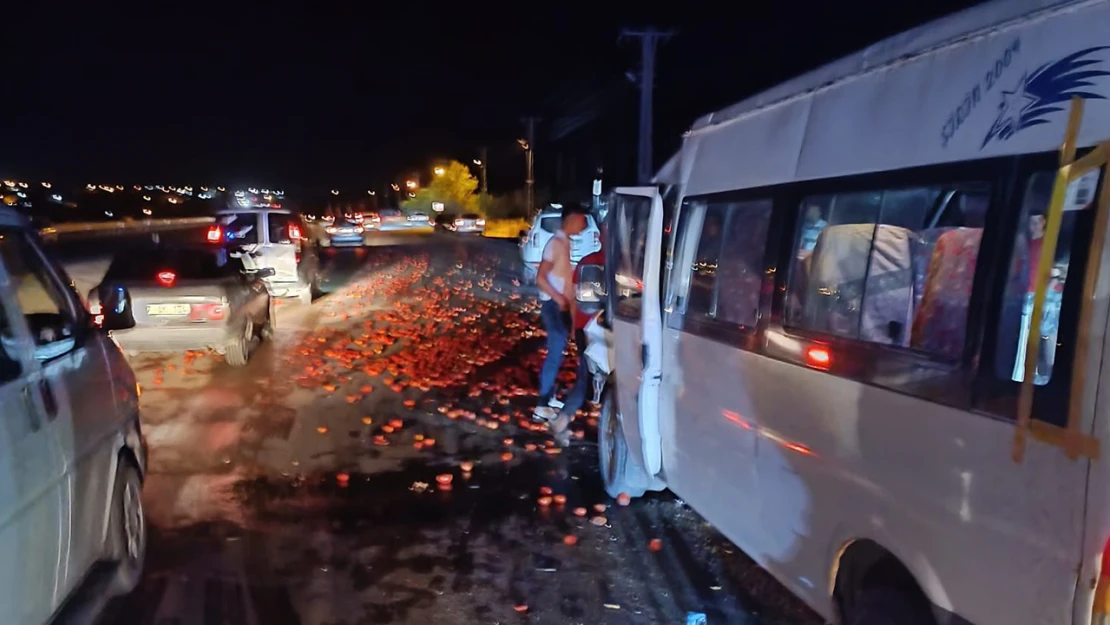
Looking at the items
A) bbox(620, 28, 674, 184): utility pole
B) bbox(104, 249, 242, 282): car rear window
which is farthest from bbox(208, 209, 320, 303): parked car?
bbox(620, 28, 674, 184): utility pole

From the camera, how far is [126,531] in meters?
5.09

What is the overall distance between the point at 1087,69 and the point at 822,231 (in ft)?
4.93

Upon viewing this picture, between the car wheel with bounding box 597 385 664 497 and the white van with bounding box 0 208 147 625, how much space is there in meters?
3.09

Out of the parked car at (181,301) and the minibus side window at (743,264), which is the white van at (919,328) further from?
the parked car at (181,301)

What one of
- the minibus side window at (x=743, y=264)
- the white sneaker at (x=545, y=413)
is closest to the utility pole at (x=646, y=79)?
the white sneaker at (x=545, y=413)

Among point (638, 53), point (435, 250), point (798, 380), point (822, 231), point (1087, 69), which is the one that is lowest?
point (435, 250)

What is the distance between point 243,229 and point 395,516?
12.9 m

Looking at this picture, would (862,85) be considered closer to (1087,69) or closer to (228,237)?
(1087,69)

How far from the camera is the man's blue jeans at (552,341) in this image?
8.93m

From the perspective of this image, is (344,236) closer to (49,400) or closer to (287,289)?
(287,289)

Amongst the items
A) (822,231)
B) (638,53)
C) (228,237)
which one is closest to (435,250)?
(638,53)

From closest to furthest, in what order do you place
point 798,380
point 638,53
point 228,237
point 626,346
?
point 798,380 → point 626,346 → point 228,237 → point 638,53

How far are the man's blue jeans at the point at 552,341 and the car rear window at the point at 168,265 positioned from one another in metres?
5.03

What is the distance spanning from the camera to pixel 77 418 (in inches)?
171
